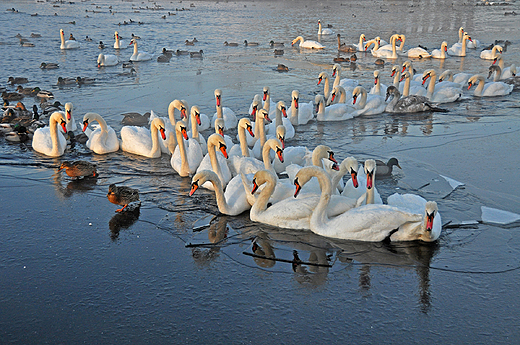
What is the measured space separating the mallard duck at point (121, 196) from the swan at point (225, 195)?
0.97 m

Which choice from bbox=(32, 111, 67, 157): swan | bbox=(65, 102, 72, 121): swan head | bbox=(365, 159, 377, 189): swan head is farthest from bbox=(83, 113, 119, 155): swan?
bbox=(365, 159, 377, 189): swan head

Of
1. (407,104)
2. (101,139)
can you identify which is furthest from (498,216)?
(101,139)

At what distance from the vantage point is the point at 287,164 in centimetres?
966

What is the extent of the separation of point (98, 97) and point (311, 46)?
13564 millimetres

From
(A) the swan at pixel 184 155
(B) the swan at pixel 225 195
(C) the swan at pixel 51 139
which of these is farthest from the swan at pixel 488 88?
(C) the swan at pixel 51 139

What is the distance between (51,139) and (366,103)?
25.8 ft

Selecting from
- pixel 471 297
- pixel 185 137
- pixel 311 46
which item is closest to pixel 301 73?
pixel 311 46

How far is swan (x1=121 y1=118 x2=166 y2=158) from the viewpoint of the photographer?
10391 mm

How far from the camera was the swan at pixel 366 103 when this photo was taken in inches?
532

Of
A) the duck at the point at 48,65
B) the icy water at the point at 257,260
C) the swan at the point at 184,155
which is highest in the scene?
the duck at the point at 48,65

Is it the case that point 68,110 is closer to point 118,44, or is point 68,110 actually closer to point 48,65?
point 48,65

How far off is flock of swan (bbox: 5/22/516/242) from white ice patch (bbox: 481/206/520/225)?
1.02 metres

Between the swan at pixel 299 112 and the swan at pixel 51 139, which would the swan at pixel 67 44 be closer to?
the swan at pixel 51 139

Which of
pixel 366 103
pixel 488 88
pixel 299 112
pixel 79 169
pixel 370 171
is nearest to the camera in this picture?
pixel 370 171
